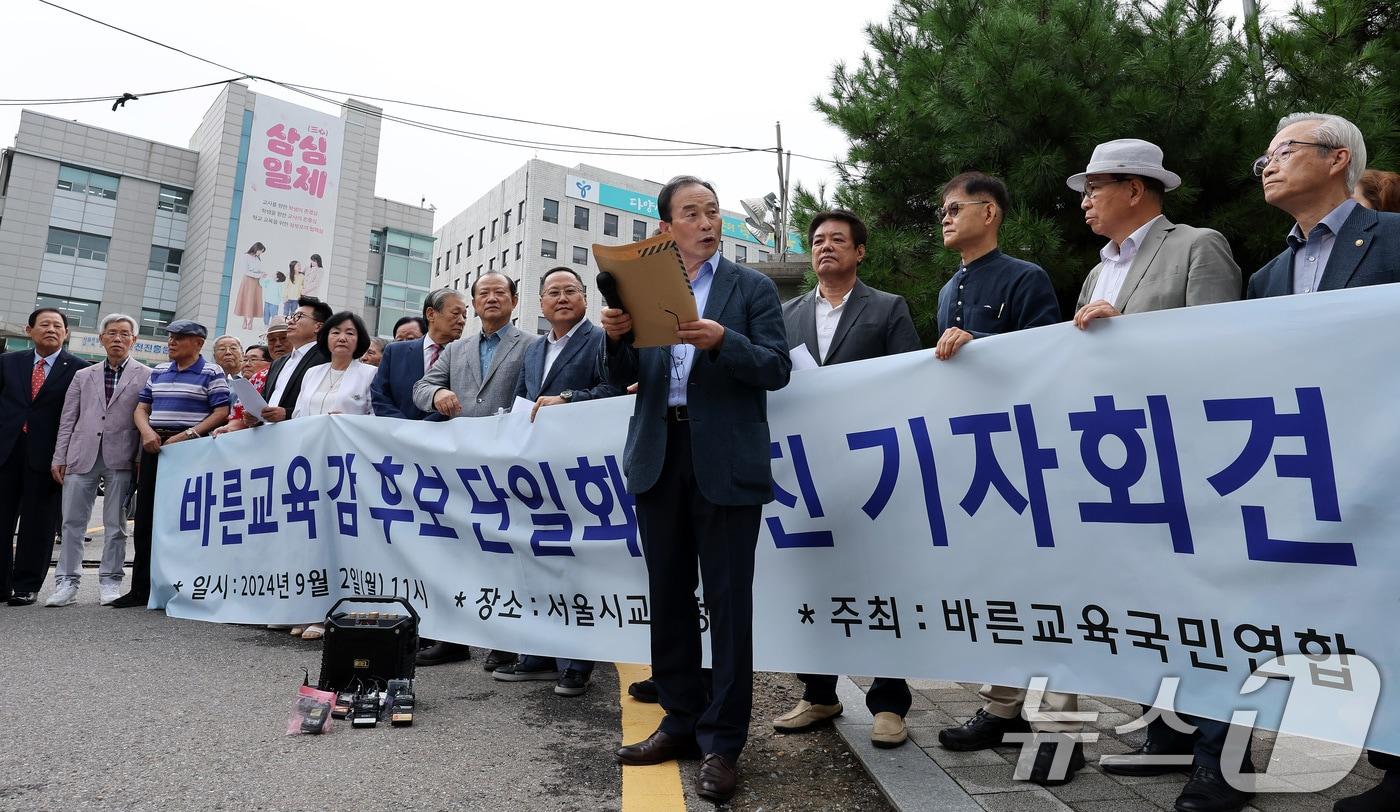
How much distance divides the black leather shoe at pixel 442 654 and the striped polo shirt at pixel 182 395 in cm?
282

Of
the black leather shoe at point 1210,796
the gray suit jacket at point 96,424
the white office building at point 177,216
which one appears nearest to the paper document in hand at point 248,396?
the gray suit jacket at point 96,424

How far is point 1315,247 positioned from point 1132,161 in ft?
2.07

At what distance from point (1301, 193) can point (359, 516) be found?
445cm

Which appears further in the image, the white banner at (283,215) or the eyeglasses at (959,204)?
the white banner at (283,215)

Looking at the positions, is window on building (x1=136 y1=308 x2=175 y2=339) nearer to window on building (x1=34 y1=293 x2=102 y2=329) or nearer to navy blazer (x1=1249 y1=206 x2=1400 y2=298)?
window on building (x1=34 y1=293 x2=102 y2=329)

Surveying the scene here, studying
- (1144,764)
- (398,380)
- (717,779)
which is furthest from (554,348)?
(1144,764)

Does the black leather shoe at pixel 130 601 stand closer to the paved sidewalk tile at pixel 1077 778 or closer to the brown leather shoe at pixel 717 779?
the brown leather shoe at pixel 717 779

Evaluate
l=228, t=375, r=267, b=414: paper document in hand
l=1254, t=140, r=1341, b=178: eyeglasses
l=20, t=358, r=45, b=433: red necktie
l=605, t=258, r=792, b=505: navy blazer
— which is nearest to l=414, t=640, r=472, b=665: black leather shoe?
l=228, t=375, r=267, b=414: paper document in hand

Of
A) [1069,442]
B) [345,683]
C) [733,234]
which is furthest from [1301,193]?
[733,234]

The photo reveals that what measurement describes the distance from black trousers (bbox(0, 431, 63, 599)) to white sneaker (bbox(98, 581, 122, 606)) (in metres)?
0.40

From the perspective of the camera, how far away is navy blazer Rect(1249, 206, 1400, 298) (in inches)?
99.1

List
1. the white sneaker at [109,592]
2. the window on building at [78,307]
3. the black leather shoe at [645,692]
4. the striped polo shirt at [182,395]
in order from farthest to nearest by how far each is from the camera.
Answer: the window on building at [78,307]
the striped polo shirt at [182,395]
the white sneaker at [109,592]
the black leather shoe at [645,692]

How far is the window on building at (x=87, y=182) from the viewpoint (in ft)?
152

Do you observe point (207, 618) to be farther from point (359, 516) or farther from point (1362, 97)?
point (1362, 97)
